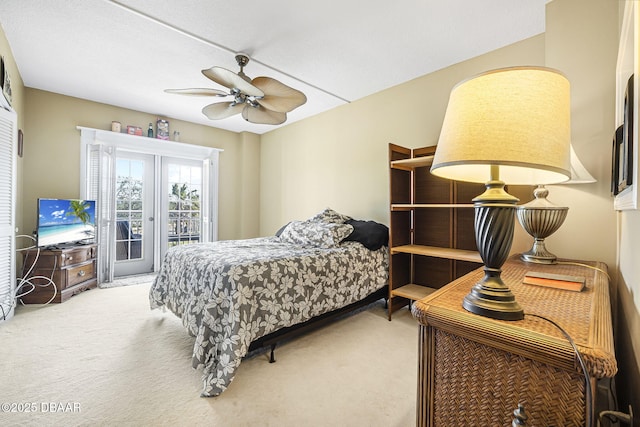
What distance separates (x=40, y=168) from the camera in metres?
3.49

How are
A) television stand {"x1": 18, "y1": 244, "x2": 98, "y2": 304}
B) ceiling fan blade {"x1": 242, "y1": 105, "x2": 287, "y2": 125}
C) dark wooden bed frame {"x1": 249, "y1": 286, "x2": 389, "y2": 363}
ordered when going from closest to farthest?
1. dark wooden bed frame {"x1": 249, "y1": 286, "x2": 389, "y2": 363}
2. ceiling fan blade {"x1": 242, "y1": 105, "x2": 287, "y2": 125}
3. television stand {"x1": 18, "y1": 244, "x2": 98, "y2": 304}

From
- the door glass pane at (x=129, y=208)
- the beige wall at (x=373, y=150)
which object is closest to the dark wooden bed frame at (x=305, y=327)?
the beige wall at (x=373, y=150)

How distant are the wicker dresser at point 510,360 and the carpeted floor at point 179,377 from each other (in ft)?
3.09

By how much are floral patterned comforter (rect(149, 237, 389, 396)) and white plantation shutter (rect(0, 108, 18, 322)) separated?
1.39m

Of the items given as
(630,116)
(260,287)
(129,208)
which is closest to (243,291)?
(260,287)

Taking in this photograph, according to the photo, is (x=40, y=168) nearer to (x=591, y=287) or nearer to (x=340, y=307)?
(x=340, y=307)

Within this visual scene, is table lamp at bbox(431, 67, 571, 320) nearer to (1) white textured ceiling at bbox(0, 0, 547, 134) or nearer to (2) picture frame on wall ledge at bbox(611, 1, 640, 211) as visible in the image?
(2) picture frame on wall ledge at bbox(611, 1, 640, 211)

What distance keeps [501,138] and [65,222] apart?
4.54 metres

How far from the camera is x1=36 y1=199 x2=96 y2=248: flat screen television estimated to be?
309 centimetres

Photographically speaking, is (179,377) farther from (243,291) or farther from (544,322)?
(544,322)

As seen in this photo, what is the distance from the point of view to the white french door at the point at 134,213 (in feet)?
13.7

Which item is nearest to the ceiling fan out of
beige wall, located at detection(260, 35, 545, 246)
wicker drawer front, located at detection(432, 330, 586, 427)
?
beige wall, located at detection(260, 35, 545, 246)

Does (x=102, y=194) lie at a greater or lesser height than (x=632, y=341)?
greater

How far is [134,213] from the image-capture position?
430cm
